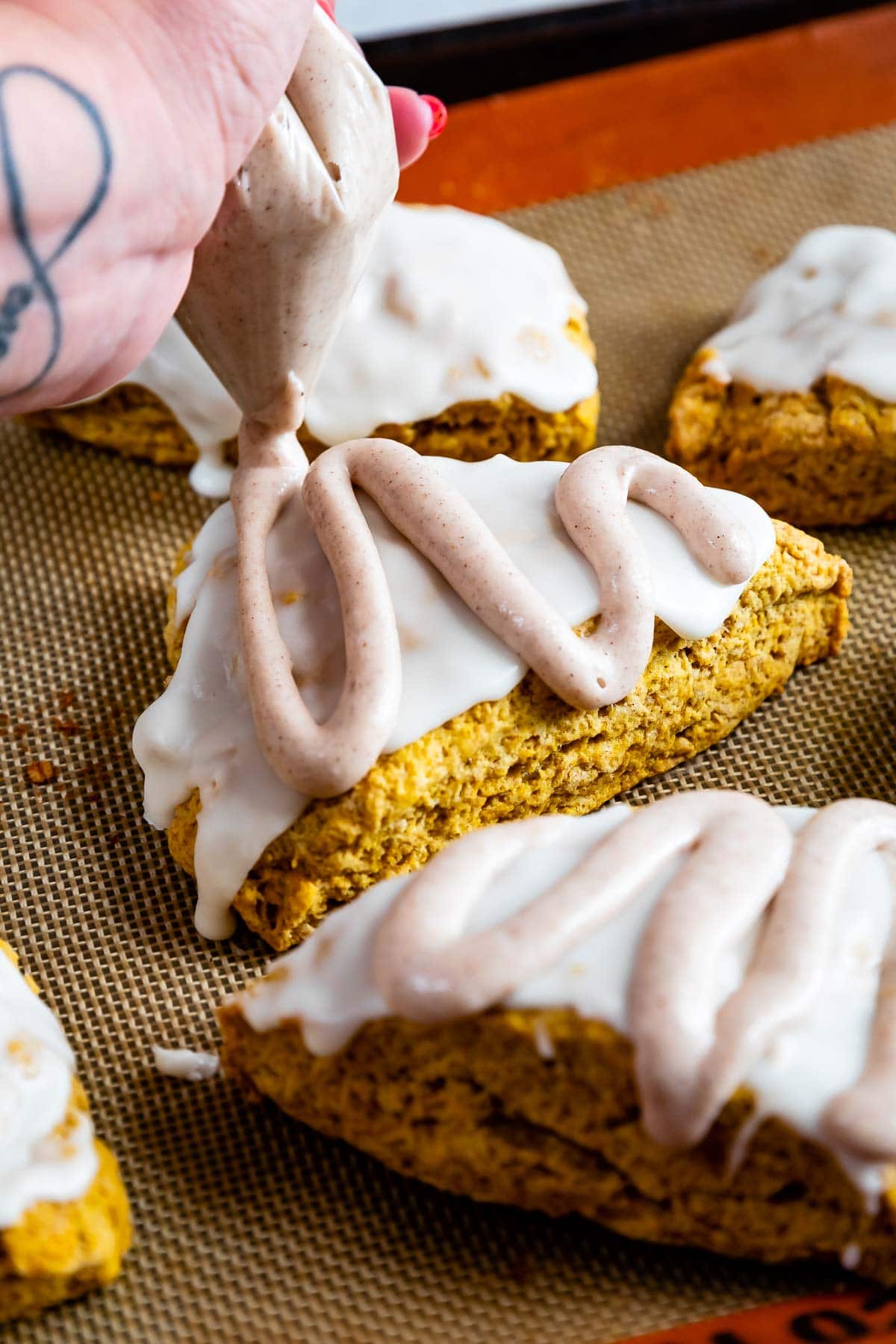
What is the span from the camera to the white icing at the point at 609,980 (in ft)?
4.57

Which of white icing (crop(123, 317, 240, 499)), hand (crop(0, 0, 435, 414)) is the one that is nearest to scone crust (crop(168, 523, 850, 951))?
white icing (crop(123, 317, 240, 499))

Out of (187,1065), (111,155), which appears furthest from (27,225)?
(187,1065)

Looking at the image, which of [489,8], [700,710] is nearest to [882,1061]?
[700,710]

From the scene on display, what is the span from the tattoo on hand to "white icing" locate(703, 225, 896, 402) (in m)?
1.30

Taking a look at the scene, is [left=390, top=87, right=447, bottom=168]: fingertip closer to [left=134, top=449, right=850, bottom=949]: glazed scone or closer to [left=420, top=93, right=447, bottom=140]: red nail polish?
[left=420, top=93, right=447, bottom=140]: red nail polish

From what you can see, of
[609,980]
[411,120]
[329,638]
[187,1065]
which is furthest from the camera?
[411,120]

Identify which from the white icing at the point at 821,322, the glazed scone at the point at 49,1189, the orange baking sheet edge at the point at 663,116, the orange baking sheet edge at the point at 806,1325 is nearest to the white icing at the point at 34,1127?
the glazed scone at the point at 49,1189

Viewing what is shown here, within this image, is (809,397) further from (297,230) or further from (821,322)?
(297,230)

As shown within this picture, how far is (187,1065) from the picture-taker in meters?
1.73

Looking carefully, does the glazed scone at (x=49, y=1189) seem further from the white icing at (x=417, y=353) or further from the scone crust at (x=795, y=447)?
the scone crust at (x=795, y=447)

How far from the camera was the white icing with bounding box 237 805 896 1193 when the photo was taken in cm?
139

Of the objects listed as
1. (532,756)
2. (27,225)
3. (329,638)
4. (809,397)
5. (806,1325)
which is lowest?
(806,1325)

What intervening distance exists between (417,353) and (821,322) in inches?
25.9

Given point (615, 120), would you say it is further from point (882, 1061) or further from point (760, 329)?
point (882, 1061)
